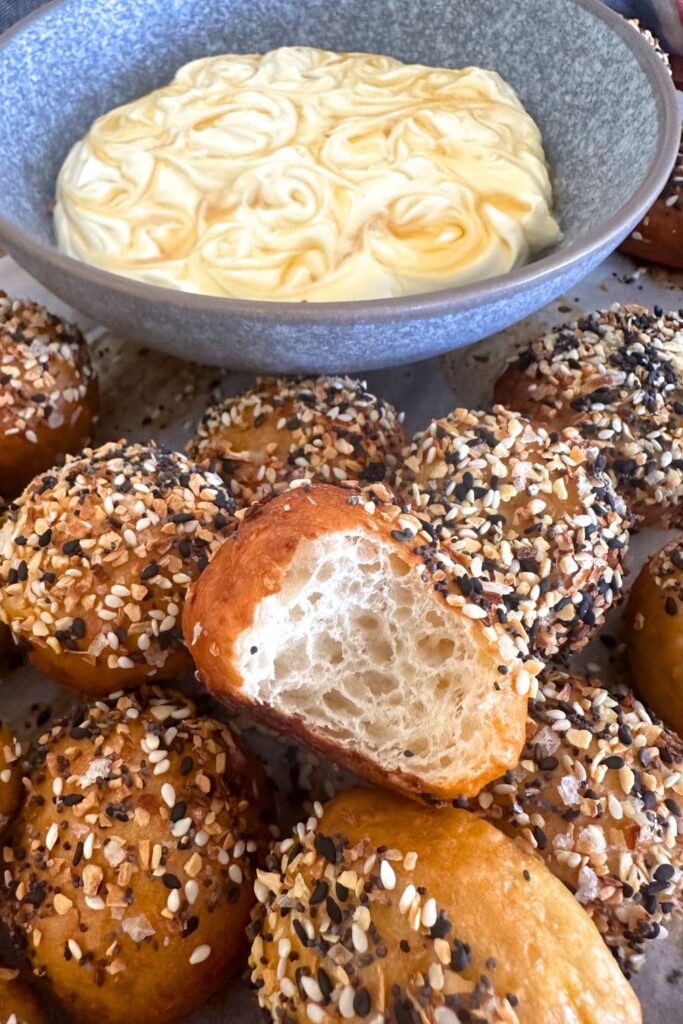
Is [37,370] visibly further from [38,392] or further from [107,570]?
[107,570]

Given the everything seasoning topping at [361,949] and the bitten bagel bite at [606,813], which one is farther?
the bitten bagel bite at [606,813]

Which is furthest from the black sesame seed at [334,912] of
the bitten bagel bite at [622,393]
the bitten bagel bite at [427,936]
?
the bitten bagel bite at [622,393]

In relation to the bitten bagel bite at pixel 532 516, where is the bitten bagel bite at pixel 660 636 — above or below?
below

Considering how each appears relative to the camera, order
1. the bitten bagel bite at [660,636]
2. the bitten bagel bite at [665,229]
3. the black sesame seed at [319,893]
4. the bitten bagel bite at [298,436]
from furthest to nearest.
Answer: the bitten bagel bite at [665,229], the bitten bagel bite at [298,436], the bitten bagel bite at [660,636], the black sesame seed at [319,893]

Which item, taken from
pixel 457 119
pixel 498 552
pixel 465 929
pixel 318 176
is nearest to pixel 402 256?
pixel 318 176

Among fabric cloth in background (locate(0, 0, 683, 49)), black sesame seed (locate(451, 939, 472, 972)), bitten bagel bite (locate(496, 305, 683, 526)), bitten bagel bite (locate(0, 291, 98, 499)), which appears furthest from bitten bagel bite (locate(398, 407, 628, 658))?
fabric cloth in background (locate(0, 0, 683, 49))

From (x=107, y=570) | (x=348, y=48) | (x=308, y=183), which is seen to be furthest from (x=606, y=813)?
(x=348, y=48)

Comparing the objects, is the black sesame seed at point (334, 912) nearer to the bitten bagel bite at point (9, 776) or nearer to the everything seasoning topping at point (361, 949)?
the everything seasoning topping at point (361, 949)

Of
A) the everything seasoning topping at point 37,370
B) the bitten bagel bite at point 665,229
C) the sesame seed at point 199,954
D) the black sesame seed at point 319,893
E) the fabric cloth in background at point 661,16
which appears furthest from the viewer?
the fabric cloth in background at point 661,16

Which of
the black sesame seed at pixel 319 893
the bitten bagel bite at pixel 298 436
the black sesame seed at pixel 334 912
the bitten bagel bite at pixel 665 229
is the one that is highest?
the bitten bagel bite at pixel 665 229

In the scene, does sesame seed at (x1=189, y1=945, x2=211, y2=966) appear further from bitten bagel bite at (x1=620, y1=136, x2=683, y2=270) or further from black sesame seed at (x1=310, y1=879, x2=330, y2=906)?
bitten bagel bite at (x1=620, y1=136, x2=683, y2=270)
